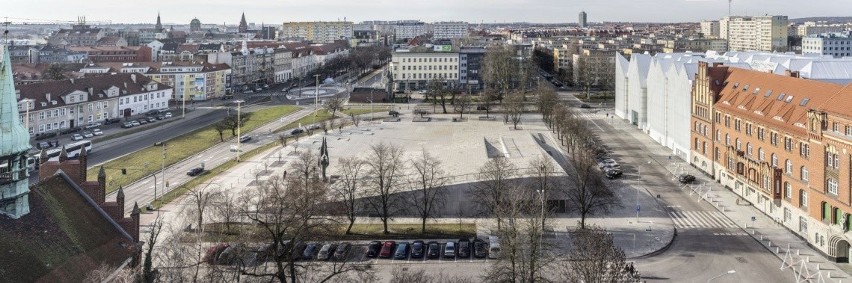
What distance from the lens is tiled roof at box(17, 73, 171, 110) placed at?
259 feet

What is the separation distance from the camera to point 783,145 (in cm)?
4559

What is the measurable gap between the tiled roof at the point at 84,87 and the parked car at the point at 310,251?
173ft

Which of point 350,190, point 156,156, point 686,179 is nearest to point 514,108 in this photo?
point 686,179

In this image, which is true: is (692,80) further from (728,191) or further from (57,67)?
(57,67)

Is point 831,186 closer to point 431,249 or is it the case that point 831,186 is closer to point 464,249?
point 464,249

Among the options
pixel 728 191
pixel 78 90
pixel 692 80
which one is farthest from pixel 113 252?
pixel 78 90

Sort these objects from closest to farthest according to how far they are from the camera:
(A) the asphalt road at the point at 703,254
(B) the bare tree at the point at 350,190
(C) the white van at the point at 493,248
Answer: (A) the asphalt road at the point at 703,254, (C) the white van at the point at 493,248, (B) the bare tree at the point at 350,190

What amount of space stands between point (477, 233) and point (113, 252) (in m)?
24.3

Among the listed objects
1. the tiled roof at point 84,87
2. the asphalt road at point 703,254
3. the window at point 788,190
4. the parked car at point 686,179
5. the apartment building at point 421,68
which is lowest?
the asphalt road at point 703,254

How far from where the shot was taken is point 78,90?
84938mm

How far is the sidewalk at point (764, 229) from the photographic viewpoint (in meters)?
36.1

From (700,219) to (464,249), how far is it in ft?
56.9

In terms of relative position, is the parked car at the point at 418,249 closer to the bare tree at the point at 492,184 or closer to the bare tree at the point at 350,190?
the bare tree at the point at 350,190

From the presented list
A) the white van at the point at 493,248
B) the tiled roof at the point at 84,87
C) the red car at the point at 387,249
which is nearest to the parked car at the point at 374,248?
the red car at the point at 387,249
